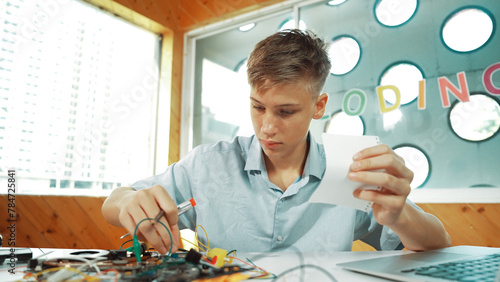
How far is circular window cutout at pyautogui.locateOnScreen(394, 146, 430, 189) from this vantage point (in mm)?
2133

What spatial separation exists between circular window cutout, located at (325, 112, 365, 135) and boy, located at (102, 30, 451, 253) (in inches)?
48.8

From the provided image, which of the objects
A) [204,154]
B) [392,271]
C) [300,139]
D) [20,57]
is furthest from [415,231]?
[20,57]

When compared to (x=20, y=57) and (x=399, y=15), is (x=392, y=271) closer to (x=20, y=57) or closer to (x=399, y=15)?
(x=399, y=15)

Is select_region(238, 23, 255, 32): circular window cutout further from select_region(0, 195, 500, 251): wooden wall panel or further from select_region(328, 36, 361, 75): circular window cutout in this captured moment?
select_region(0, 195, 500, 251): wooden wall panel

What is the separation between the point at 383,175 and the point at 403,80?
5.86 feet

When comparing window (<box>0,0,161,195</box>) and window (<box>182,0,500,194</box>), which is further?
window (<box>0,0,161,195</box>)

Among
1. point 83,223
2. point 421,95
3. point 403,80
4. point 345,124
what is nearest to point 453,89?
point 421,95

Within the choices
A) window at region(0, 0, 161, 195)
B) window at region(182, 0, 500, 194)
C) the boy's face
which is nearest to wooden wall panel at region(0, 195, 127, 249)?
window at region(0, 0, 161, 195)

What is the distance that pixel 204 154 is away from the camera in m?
1.21

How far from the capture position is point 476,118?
1.98 meters

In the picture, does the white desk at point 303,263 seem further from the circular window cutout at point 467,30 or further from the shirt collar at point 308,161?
the circular window cutout at point 467,30

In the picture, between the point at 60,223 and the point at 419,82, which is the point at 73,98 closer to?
the point at 60,223

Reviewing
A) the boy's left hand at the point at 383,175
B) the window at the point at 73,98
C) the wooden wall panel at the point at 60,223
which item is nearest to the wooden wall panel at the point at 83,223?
the wooden wall panel at the point at 60,223

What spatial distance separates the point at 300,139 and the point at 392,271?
23.5 inches
